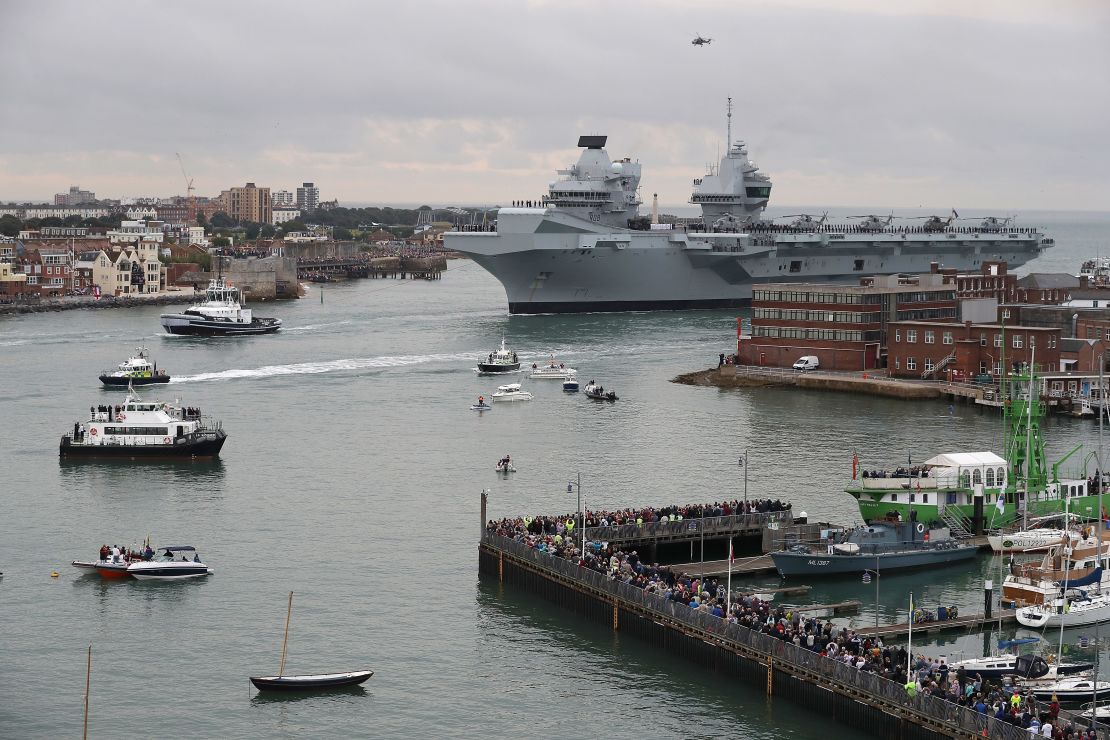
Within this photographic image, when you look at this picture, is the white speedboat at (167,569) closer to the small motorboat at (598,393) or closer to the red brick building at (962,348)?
the small motorboat at (598,393)

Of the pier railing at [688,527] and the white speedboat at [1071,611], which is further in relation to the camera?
the pier railing at [688,527]

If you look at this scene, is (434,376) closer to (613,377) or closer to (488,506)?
(613,377)

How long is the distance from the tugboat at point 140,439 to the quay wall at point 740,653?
17.1 m

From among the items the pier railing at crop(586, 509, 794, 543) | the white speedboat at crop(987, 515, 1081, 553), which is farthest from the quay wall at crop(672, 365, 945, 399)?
the pier railing at crop(586, 509, 794, 543)

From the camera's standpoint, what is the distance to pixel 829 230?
118m

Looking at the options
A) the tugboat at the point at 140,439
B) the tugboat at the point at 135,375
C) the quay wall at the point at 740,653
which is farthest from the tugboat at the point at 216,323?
the quay wall at the point at 740,653

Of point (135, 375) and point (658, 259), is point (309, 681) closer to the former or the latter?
point (135, 375)

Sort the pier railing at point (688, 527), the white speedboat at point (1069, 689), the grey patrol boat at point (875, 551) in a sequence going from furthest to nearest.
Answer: the pier railing at point (688, 527) → the grey patrol boat at point (875, 551) → the white speedboat at point (1069, 689)

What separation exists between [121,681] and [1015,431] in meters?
21.7

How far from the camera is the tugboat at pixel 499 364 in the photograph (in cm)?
7250

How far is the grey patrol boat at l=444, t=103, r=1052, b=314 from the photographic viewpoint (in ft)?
329

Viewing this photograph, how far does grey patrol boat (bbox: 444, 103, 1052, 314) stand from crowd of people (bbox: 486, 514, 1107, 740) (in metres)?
62.3

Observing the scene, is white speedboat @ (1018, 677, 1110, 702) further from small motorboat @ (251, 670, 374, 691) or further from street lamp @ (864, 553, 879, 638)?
small motorboat @ (251, 670, 374, 691)

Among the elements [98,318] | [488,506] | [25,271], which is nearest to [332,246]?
[25,271]
